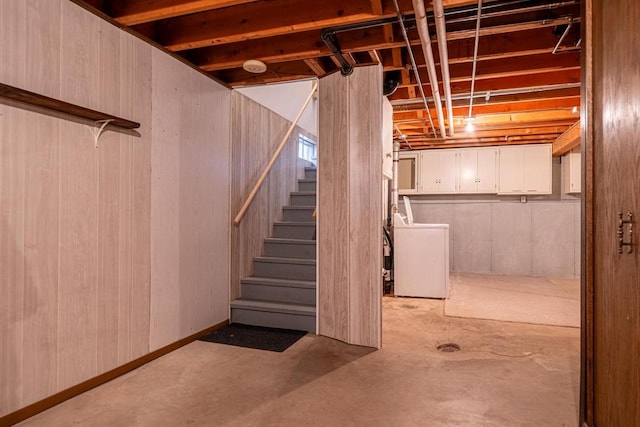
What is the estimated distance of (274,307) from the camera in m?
3.64

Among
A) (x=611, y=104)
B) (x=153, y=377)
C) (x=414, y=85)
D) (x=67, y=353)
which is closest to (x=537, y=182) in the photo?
(x=414, y=85)

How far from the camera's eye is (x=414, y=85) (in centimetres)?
397

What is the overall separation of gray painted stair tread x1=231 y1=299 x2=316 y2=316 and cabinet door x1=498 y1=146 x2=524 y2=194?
190 inches

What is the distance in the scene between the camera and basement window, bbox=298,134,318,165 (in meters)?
5.60

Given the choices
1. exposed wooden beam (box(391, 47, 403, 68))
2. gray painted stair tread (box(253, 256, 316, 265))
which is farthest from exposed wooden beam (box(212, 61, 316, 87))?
gray painted stair tread (box(253, 256, 316, 265))

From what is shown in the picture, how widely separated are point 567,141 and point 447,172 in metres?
1.97

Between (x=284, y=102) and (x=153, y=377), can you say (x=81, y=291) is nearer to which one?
(x=153, y=377)

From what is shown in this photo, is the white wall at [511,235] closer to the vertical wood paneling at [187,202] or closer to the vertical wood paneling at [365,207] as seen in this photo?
the vertical wood paneling at [365,207]

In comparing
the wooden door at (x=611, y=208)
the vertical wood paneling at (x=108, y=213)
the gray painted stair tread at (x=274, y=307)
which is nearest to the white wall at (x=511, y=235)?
the gray painted stair tread at (x=274, y=307)

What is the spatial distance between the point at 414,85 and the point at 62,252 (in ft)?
11.1

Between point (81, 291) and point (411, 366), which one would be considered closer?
point (81, 291)

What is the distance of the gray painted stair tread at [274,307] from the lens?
3.54 meters

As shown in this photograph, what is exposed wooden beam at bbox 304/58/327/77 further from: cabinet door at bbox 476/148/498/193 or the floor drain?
cabinet door at bbox 476/148/498/193

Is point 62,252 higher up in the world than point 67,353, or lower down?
higher up
